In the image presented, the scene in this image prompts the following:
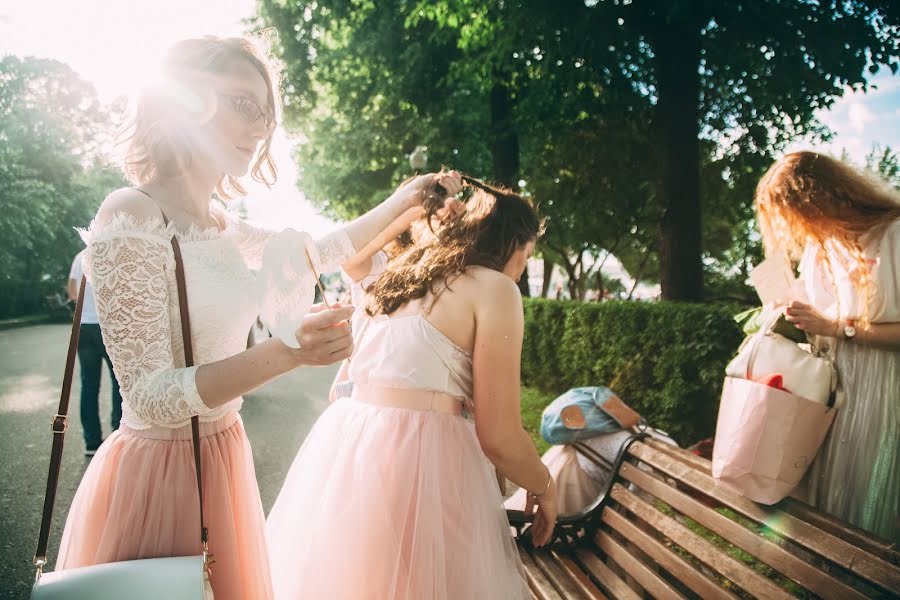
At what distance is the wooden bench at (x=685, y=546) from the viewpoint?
5.13 feet

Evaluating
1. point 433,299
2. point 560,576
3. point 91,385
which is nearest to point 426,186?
point 433,299

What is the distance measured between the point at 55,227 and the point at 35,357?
676 inches

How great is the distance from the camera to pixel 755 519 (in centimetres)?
191

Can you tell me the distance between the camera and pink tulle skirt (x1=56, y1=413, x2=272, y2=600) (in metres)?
1.30

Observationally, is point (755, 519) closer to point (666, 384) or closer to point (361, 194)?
point (666, 384)

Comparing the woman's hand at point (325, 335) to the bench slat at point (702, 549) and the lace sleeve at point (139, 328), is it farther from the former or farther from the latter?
the bench slat at point (702, 549)

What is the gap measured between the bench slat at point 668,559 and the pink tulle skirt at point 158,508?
1510 mm

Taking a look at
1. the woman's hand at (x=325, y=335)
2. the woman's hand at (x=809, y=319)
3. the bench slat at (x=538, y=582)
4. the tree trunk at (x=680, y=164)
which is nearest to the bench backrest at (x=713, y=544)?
the bench slat at (x=538, y=582)

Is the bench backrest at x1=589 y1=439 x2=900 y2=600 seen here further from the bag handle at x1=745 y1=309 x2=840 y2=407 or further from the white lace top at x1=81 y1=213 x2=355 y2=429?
the white lace top at x1=81 y1=213 x2=355 y2=429

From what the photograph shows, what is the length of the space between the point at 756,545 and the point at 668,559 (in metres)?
0.42

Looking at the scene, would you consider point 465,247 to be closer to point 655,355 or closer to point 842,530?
point 842,530

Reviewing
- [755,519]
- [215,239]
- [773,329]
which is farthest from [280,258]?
[773,329]

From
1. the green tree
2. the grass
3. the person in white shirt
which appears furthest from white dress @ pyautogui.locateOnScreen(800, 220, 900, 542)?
the green tree

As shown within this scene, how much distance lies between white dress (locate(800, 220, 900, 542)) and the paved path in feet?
12.0
